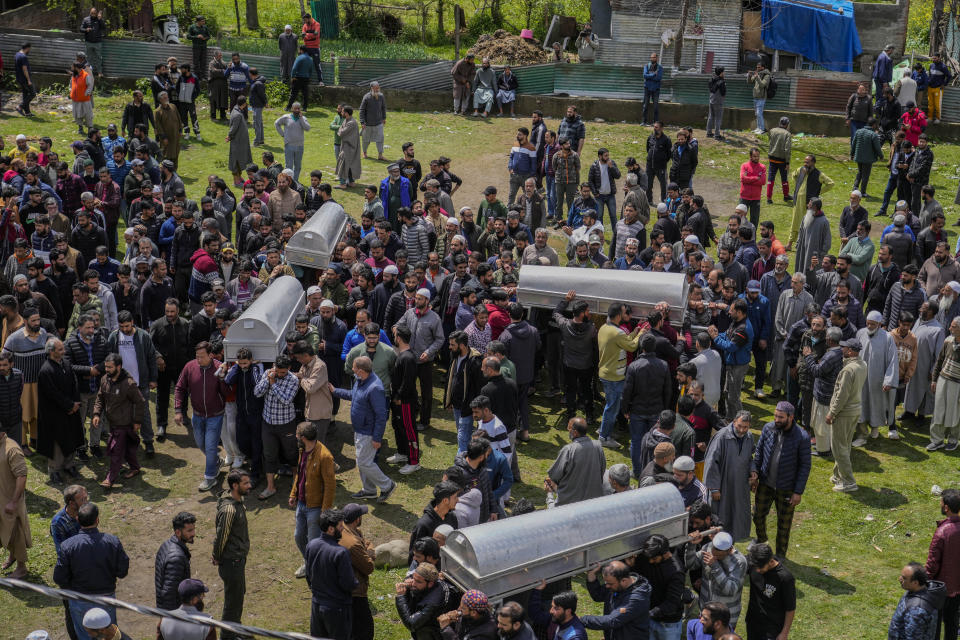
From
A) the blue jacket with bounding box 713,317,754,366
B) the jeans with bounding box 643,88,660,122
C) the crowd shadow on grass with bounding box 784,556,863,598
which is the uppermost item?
the jeans with bounding box 643,88,660,122

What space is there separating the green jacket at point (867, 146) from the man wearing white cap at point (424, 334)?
35.6ft

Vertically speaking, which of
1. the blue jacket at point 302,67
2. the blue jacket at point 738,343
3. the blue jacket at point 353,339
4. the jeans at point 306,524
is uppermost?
the blue jacket at point 302,67

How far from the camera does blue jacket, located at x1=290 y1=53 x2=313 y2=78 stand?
78.9 feet

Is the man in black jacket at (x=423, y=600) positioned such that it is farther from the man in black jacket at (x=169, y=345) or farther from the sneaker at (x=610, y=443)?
the man in black jacket at (x=169, y=345)

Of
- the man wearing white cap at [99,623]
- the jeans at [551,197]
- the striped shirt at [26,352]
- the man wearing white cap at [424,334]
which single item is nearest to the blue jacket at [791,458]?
the man wearing white cap at [424,334]

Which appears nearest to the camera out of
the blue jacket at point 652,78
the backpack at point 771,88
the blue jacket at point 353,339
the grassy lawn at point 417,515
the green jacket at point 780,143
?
the grassy lawn at point 417,515

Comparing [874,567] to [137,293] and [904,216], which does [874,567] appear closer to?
[904,216]

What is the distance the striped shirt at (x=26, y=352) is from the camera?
11797 mm

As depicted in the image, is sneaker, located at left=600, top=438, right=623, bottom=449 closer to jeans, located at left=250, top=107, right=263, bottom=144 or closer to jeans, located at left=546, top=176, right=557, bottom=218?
jeans, located at left=546, top=176, right=557, bottom=218

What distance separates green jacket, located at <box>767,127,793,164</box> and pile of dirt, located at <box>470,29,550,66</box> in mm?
12274

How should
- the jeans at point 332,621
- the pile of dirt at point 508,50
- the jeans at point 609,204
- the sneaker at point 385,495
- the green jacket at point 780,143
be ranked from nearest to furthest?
the jeans at point 332,621 → the sneaker at point 385,495 → the jeans at point 609,204 → the green jacket at point 780,143 → the pile of dirt at point 508,50

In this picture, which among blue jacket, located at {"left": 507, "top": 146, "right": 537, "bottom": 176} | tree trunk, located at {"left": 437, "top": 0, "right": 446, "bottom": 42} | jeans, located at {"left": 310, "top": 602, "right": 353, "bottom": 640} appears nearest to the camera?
jeans, located at {"left": 310, "top": 602, "right": 353, "bottom": 640}

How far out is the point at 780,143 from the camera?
19578mm

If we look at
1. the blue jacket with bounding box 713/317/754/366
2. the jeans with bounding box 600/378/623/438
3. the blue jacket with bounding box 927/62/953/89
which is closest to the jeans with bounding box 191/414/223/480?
the jeans with bounding box 600/378/623/438
